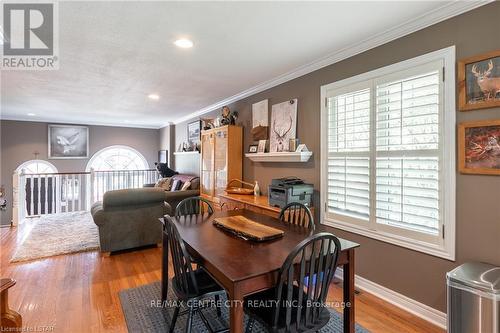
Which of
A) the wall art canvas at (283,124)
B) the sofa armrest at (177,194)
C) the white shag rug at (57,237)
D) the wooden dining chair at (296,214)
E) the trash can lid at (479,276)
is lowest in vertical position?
the white shag rug at (57,237)

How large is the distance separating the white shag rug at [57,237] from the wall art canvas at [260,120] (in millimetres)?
3018

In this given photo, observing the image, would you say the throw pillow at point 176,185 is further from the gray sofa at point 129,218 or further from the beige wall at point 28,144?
the beige wall at point 28,144

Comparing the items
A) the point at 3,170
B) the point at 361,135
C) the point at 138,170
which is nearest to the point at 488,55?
the point at 361,135

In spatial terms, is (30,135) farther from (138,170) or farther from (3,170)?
(138,170)

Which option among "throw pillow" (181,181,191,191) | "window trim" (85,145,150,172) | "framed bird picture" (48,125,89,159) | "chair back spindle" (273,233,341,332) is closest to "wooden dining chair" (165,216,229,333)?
"chair back spindle" (273,233,341,332)

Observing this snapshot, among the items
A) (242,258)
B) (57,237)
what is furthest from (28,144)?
(242,258)

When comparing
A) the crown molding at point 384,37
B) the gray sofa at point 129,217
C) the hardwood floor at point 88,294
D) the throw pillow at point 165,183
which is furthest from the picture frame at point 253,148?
the throw pillow at point 165,183

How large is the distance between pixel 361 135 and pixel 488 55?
1084 mm

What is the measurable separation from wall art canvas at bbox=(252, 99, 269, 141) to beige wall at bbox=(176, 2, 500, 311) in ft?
2.88

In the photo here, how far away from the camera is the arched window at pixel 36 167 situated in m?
7.03

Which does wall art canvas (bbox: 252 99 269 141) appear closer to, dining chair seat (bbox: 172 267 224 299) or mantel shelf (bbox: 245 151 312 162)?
mantel shelf (bbox: 245 151 312 162)

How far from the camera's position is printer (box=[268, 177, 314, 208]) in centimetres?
286

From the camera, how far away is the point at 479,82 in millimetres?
1822

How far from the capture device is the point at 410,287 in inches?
87.7
